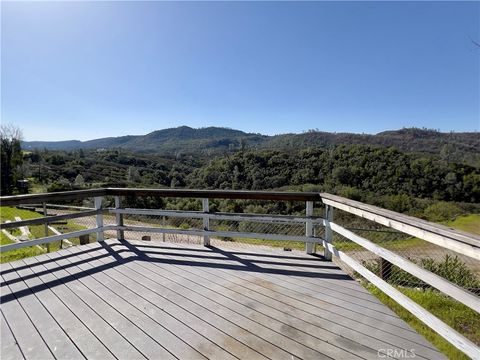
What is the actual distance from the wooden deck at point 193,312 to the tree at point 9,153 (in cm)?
3906

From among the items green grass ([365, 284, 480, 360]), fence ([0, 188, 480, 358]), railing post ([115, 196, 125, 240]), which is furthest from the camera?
railing post ([115, 196, 125, 240])

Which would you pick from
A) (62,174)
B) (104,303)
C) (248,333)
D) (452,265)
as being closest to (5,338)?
(104,303)

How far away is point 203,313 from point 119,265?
1594mm

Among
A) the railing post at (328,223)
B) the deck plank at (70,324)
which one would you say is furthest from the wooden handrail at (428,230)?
the deck plank at (70,324)

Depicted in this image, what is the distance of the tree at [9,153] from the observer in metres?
33.7

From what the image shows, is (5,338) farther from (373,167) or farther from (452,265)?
(373,167)

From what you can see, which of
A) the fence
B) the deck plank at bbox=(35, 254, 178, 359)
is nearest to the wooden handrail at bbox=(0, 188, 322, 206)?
the fence

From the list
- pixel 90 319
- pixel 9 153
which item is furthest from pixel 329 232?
pixel 9 153

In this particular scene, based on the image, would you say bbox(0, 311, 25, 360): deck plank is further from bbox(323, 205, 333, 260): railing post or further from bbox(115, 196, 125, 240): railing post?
bbox(323, 205, 333, 260): railing post

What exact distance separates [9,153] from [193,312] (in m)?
43.5

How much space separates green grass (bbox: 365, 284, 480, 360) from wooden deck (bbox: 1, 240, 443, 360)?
0.21m

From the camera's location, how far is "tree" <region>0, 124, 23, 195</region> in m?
33.7

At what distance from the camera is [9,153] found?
3503cm

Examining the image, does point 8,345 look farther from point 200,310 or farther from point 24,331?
point 200,310
